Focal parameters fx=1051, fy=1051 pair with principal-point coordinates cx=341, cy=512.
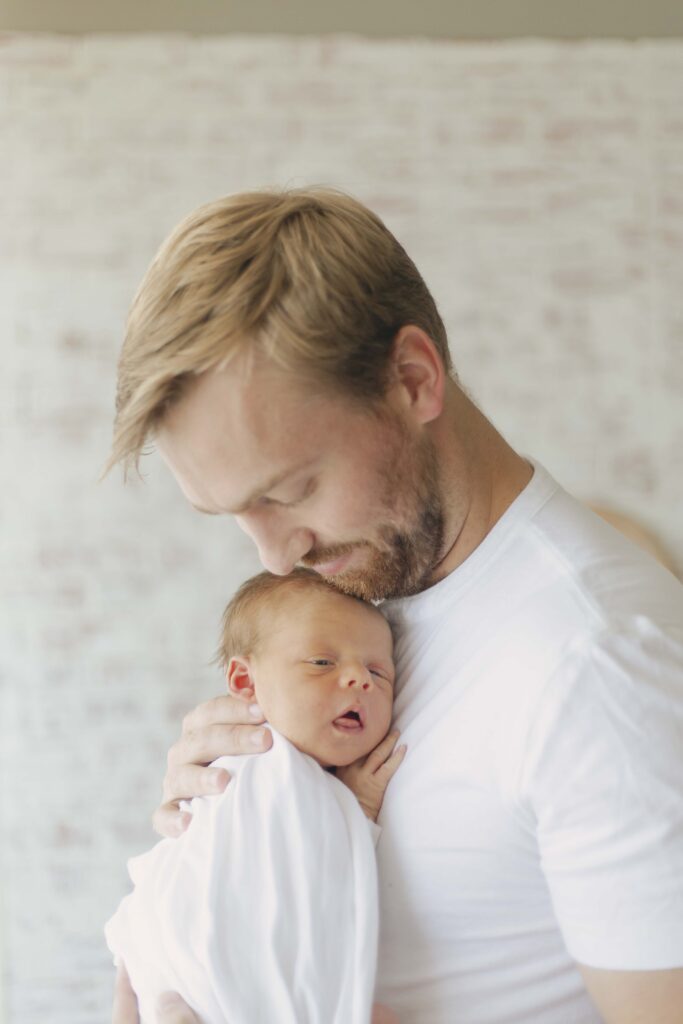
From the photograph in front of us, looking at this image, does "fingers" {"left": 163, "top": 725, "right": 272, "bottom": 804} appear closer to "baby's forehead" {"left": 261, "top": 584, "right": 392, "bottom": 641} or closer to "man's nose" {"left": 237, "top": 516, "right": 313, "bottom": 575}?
"baby's forehead" {"left": 261, "top": 584, "right": 392, "bottom": 641}

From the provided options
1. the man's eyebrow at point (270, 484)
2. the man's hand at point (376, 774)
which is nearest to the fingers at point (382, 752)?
the man's hand at point (376, 774)

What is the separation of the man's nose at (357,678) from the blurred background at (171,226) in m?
1.27

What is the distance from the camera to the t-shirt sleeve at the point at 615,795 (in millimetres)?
913

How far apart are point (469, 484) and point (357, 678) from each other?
0.28m

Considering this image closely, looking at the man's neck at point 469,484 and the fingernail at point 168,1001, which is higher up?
the man's neck at point 469,484

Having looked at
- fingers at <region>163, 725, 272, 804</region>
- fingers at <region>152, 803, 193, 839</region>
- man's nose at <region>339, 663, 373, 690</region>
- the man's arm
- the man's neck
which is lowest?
fingers at <region>152, 803, 193, 839</region>

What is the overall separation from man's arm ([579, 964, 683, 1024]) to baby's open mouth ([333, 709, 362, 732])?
428 mm

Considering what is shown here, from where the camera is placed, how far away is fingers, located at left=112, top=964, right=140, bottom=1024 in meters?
1.36

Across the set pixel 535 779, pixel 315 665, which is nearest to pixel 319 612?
pixel 315 665

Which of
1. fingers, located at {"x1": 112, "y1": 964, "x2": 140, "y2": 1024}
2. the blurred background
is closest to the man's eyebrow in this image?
fingers, located at {"x1": 112, "y1": 964, "x2": 140, "y2": 1024}

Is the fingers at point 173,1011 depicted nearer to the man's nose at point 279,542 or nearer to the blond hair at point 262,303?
the man's nose at point 279,542

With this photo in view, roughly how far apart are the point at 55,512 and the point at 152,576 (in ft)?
0.91

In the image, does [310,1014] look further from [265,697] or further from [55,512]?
[55,512]

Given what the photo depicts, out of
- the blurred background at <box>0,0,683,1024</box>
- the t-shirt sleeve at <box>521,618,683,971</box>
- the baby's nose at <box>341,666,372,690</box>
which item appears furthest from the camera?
the blurred background at <box>0,0,683,1024</box>
